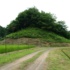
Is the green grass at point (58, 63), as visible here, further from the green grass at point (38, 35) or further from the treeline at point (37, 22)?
the treeline at point (37, 22)

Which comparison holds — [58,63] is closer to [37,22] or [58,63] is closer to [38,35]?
[38,35]

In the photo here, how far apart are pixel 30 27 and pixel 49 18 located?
797 centimetres

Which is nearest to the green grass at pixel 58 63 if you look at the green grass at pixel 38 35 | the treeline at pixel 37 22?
the green grass at pixel 38 35

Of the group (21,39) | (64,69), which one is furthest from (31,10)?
(64,69)

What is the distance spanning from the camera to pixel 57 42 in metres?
87.0

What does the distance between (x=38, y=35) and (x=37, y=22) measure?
1108cm

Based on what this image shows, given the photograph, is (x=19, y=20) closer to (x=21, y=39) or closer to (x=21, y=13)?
(x=21, y=13)

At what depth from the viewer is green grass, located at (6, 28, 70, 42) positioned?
88169 mm

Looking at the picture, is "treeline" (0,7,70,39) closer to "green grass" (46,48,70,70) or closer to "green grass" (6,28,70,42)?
"green grass" (6,28,70,42)

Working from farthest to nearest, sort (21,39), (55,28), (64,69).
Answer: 1. (55,28)
2. (21,39)
3. (64,69)

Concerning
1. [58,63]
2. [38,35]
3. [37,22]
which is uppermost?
[37,22]

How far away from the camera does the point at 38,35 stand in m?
89.8

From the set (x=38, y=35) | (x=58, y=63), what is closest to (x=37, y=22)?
(x=38, y=35)

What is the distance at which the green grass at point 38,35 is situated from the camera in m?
88.2
